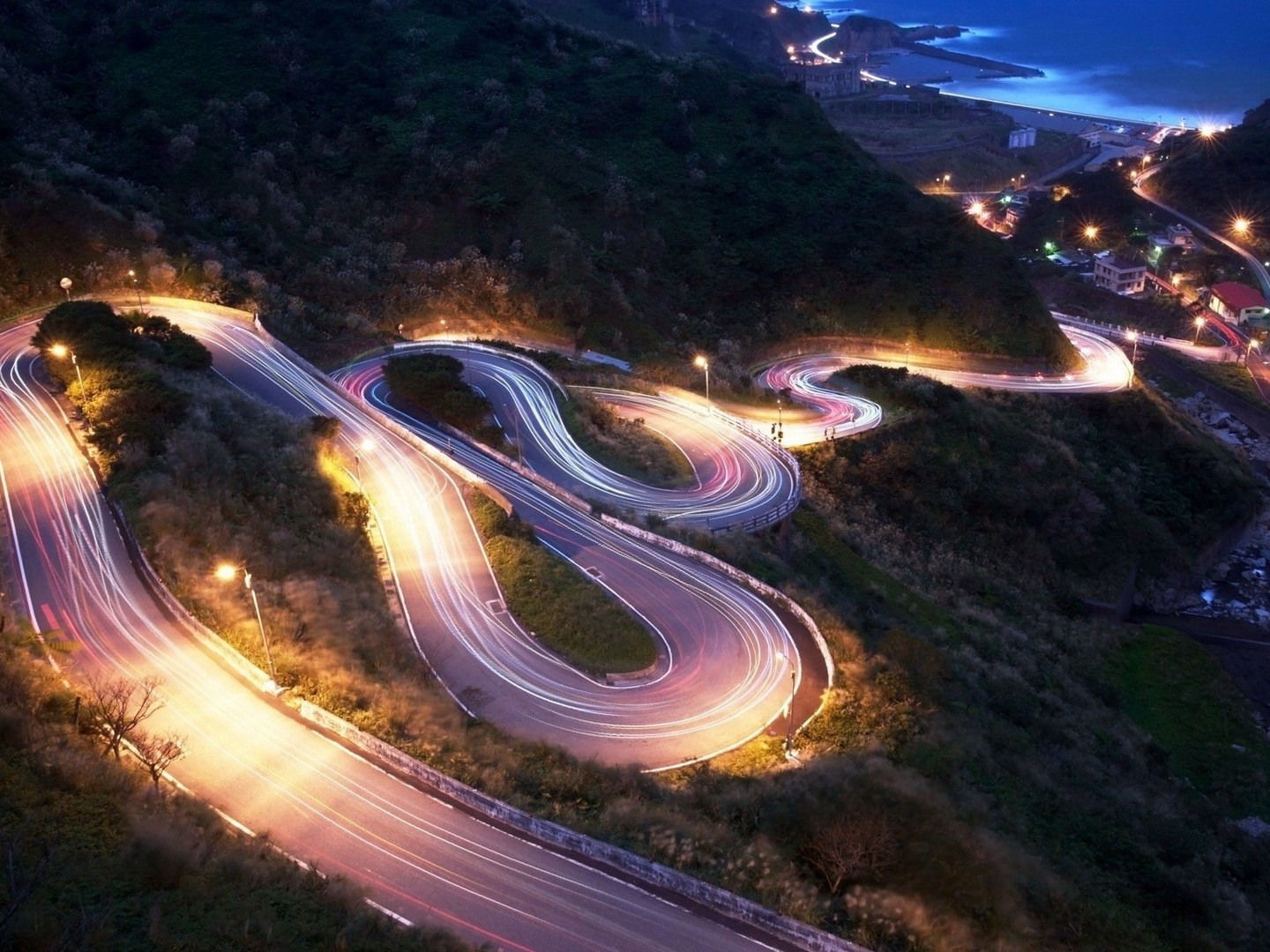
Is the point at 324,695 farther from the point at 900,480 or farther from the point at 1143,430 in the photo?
the point at 1143,430

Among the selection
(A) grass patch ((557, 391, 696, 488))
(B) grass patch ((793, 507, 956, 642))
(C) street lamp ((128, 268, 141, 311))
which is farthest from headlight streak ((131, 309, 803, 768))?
(C) street lamp ((128, 268, 141, 311))

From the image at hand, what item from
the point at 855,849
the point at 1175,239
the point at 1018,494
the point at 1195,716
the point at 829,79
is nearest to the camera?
the point at 855,849

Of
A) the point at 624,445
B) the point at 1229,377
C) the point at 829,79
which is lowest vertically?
the point at 624,445

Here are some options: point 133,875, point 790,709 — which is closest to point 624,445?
point 790,709

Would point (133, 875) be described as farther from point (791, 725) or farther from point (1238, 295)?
point (1238, 295)

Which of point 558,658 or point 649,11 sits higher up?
point 649,11

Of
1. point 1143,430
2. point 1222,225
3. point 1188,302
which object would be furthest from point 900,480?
point 1222,225

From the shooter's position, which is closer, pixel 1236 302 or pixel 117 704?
pixel 117 704

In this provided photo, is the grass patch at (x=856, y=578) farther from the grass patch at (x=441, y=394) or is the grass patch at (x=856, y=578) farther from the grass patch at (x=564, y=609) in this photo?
the grass patch at (x=441, y=394)
